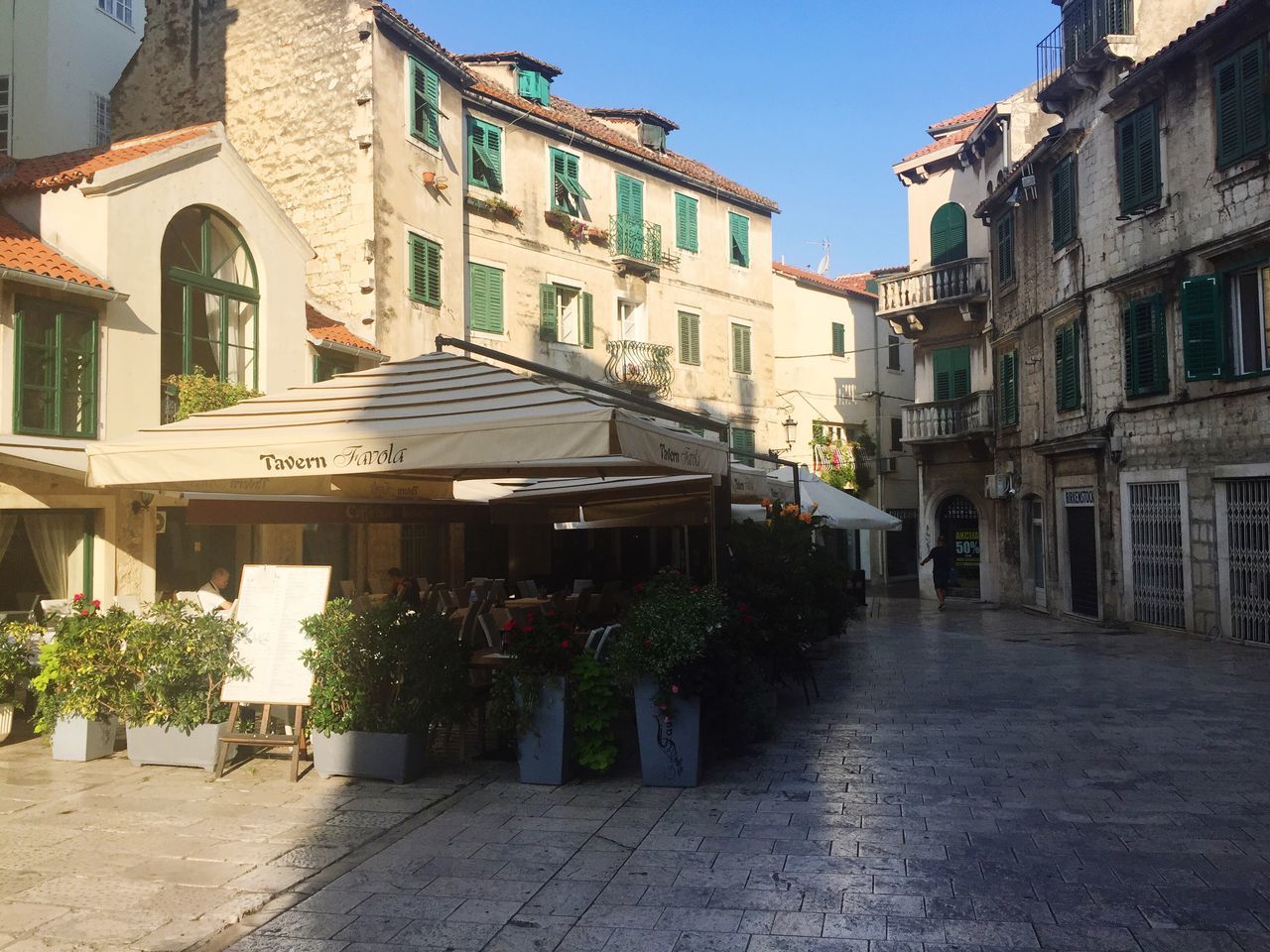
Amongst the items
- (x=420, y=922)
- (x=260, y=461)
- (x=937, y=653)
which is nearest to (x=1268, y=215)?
(x=937, y=653)

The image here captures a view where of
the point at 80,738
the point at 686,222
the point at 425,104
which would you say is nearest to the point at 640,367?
the point at 686,222

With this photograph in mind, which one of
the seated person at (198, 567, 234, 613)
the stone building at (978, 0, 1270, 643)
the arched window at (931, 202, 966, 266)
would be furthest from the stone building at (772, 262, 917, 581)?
the seated person at (198, 567, 234, 613)

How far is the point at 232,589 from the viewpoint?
1520cm

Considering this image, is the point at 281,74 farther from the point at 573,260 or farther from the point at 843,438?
the point at 843,438

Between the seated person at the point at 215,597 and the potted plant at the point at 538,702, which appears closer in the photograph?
the potted plant at the point at 538,702

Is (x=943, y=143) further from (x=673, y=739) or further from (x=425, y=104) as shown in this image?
(x=673, y=739)

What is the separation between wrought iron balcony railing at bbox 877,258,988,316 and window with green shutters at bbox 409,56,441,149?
1440cm

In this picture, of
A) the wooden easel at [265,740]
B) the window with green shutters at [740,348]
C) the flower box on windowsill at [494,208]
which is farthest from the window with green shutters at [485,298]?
the wooden easel at [265,740]

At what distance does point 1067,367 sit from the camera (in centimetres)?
2153

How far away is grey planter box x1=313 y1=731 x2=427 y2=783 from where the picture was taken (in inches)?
292

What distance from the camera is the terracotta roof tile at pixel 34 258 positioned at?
12.2 meters

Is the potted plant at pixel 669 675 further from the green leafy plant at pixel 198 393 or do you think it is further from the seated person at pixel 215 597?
the green leafy plant at pixel 198 393

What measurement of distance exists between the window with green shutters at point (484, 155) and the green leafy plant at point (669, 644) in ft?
56.6

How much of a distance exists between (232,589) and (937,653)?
1039cm
